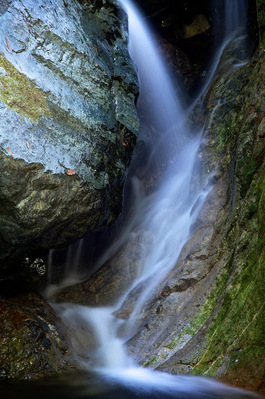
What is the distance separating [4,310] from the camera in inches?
188

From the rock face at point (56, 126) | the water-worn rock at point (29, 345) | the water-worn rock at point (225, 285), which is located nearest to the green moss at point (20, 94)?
the rock face at point (56, 126)

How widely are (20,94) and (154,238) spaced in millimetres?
3695

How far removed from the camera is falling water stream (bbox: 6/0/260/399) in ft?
12.2

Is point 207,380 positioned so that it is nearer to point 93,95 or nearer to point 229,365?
point 229,365

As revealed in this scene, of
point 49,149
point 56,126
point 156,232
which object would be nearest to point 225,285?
point 156,232

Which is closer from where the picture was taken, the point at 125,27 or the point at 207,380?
the point at 207,380

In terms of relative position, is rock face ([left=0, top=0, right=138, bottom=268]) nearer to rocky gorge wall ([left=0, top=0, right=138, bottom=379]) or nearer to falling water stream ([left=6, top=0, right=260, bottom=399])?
rocky gorge wall ([left=0, top=0, right=138, bottom=379])

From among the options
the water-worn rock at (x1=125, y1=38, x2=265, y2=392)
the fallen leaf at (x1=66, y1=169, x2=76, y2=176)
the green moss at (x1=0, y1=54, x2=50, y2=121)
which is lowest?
the water-worn rock at (x1=125, y1=38, x2=265, y2=392)

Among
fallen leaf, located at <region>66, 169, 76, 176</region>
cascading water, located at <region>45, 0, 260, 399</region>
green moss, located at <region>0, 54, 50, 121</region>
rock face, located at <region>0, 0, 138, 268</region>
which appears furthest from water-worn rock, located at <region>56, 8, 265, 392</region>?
green moss, located at <region>0, 54, 50, 121</region>

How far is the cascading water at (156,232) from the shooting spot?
3.87 m

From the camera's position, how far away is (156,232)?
6.92m

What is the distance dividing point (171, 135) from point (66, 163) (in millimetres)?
4319

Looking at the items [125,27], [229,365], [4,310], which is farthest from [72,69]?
[229,365]

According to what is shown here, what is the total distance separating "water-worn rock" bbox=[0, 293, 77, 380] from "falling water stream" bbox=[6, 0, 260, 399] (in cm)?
33
